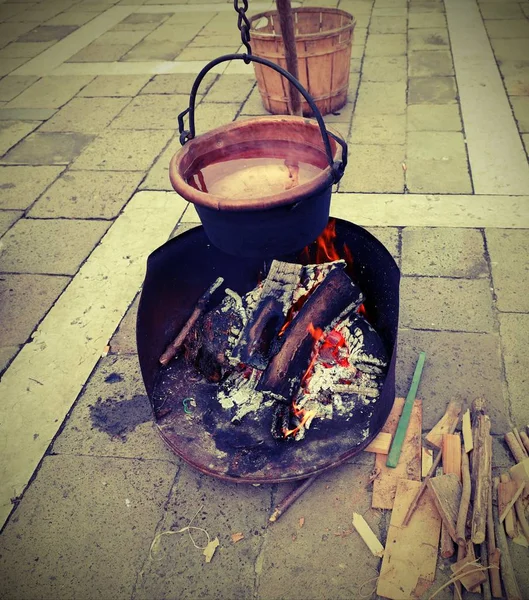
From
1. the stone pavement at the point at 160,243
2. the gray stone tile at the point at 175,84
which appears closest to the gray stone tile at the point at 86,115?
the stone pavement at the point at 160,243

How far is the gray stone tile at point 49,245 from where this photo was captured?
375 centimetres

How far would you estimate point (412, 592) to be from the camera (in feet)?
6.35

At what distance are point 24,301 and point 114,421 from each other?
54.9 inches

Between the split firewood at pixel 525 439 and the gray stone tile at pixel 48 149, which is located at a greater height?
the gray stone tile at pixel 48 149

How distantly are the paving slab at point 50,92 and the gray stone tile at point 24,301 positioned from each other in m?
3.36

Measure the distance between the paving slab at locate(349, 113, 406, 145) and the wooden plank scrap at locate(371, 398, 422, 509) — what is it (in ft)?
10.4

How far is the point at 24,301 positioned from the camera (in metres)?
3.47

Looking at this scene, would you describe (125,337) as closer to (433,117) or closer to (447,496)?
(447,496)

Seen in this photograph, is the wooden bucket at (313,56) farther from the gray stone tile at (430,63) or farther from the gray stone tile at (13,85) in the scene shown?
the gray stone tile at (13,85)

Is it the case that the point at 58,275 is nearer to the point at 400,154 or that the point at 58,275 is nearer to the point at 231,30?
the point at 400,154

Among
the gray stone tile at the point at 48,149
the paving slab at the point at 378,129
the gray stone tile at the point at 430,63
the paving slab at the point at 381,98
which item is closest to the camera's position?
the paving slab at the point at 378,129

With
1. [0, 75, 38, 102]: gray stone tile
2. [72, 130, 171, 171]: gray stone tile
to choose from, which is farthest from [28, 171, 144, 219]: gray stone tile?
[0, 75, 38, 102]: gray stone tile

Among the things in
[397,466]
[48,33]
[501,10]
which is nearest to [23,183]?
[397,466]

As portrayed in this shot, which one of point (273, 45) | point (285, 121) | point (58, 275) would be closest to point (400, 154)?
point (273, 45)
